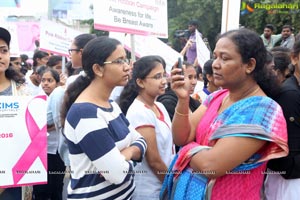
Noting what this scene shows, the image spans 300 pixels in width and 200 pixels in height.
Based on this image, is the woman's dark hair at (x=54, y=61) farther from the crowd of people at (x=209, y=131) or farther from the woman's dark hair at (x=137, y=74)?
the crowd of people at (x=209, y=131)

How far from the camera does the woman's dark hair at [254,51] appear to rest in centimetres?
200

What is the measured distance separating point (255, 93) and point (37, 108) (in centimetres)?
128

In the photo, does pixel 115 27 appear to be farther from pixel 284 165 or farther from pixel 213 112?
pixel 284 165

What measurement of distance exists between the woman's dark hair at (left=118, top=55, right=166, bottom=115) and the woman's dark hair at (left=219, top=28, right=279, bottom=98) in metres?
0.95

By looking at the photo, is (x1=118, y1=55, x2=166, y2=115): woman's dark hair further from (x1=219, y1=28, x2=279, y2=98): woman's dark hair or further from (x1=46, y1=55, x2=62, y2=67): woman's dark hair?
(x1=46, y1=55, x2=62, y2=67): woman's dark hair

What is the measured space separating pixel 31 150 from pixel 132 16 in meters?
2.05

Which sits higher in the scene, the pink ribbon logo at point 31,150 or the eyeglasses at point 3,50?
the eyeglasses at point 3,50

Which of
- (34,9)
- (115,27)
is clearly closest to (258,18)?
(34,9)

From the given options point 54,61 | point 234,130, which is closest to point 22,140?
point 234,130

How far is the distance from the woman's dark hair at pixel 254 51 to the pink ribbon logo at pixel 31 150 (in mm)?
1218

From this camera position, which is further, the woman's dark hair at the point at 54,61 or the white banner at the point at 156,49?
the woman's dark hair at the point at 54,61

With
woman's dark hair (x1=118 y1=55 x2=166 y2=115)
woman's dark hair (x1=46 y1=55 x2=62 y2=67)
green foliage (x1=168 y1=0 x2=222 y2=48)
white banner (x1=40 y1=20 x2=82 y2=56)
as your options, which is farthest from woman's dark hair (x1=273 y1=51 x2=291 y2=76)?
green foliage (x1=168 y1=0 x2=222 y2=48)

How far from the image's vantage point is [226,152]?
6.26 feet

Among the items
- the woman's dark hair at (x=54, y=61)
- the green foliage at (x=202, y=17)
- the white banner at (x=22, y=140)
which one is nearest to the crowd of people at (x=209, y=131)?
the white banner at (x=22, y=140)
